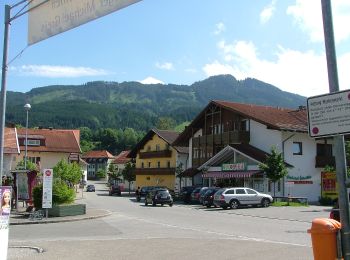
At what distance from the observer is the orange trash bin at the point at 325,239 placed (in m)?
6.37

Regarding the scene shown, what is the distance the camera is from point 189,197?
51156mm

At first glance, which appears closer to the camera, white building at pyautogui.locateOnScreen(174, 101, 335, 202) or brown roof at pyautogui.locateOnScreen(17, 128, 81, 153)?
white building at pyautogui.locateOnScreen(174, 101, 335, 202)

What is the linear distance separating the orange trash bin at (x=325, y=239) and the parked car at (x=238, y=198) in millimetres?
32084

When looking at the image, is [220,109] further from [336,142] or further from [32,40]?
[336,142]

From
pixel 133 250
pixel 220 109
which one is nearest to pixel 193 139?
pixel 220 109

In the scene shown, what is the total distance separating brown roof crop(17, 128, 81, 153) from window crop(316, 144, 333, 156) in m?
42.6

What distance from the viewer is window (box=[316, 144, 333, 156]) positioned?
51659 mm

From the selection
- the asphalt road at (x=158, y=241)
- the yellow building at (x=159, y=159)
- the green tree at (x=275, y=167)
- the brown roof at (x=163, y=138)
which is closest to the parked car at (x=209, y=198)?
the green tree at (x=275, y=167)

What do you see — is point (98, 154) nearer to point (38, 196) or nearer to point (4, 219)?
point (38, 196)

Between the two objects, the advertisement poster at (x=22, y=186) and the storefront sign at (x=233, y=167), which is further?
the storefront sign at (x=233, y=167)

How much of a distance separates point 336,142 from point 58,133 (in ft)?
272

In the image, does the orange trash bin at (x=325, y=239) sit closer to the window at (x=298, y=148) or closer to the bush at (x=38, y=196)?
the bush at (x=38, y=196)

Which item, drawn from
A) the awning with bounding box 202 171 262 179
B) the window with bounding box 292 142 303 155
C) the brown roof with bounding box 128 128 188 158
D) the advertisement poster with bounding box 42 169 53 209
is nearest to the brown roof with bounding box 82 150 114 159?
the brown roof with bounding box 128 128 188 158

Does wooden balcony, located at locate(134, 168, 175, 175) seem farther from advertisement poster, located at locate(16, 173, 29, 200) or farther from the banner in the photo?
the banner
